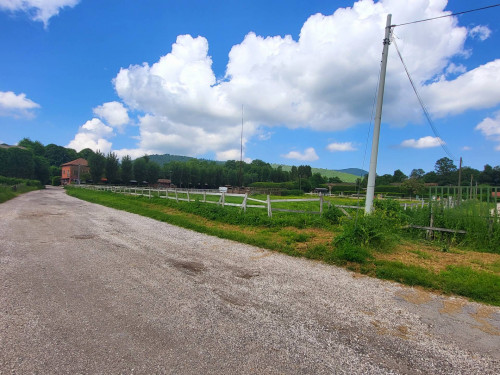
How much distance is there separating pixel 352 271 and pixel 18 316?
18.3 feet

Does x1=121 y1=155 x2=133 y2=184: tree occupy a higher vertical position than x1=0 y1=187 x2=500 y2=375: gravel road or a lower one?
higher

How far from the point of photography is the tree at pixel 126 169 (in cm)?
6888

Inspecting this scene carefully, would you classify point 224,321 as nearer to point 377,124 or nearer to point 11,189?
point 377,124

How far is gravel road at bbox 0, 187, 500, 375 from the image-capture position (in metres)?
2.57

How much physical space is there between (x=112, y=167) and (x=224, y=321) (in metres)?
71.1

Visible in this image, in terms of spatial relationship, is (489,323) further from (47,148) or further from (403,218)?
(47,148)

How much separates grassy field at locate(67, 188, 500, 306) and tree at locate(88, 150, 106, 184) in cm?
6246

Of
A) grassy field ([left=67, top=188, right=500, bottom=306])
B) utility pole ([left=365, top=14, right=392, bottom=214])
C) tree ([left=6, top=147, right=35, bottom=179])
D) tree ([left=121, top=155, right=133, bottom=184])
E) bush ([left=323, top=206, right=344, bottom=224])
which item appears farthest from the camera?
tree ([left=121, top=155, right=133, bottom=184])

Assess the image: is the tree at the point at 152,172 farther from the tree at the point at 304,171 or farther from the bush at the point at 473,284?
the bush at the point at 473,284

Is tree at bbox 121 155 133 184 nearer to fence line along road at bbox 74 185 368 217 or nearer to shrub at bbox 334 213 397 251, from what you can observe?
fence line along road at bbox 74 185 368 217

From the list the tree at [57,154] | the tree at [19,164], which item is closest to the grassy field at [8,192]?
the tree at [19,164]

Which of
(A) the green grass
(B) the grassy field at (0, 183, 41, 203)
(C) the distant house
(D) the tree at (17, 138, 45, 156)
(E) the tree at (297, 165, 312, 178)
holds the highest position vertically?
(D) the tree at (17, 138, 45, 156)

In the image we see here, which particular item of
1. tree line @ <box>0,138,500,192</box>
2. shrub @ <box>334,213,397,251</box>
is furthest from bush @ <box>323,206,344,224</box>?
tree line @ <box>0,138,500,192</box>

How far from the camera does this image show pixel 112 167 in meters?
65.4
